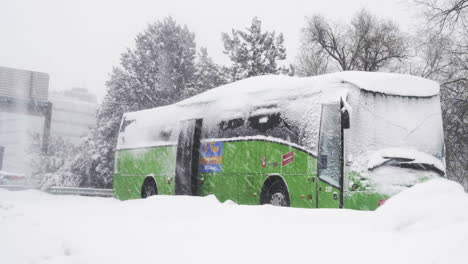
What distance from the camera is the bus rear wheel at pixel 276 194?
13.4 meters

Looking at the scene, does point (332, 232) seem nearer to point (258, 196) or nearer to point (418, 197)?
point (418, 197)

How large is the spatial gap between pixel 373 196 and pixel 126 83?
35576 millimetres

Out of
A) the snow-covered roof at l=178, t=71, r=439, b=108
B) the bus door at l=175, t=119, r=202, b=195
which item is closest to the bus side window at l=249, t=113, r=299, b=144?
the snow-covered roof at l=178, t=71, r=439, b=108

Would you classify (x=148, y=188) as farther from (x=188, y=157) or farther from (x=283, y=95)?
(x=283, y=95)

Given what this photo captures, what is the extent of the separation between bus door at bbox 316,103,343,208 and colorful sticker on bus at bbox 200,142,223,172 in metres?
4.13

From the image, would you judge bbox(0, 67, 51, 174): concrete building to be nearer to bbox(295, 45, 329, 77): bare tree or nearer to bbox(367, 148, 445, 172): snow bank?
bbox(295, 45, 329, 77): bare tree

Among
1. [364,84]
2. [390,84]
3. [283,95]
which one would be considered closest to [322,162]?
[364,84]

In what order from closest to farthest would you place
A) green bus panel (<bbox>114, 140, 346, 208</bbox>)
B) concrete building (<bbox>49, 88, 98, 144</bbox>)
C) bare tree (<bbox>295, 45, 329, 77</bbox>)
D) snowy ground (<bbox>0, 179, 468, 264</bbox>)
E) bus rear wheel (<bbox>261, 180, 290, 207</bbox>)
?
1. snowy ground (<bbox>0, 179, 468, 264</bbox>)
2. green bus panel (<bbox>114, 140, 346, 208</bbox>)
3. bus rear wheel (<bbox>261, 180, 290, 207</bbox>)
4. bare tree (<bbox>295, 45, 329, 77</bbox>)
5. concrete building (<bbox>49, 88, 98, 144</bbox>)

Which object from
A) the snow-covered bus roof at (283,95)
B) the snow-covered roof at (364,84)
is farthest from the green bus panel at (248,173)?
the snow-covered roof at (364,84)

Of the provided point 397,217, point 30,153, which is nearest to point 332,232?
point 397,217

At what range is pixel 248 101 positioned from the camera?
15406mm

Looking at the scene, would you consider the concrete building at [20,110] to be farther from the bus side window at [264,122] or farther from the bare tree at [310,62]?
the bus side window at [264,122]

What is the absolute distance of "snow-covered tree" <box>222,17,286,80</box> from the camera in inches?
1944

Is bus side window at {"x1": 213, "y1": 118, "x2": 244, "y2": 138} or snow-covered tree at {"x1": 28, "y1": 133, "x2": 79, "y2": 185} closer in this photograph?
bus side window at {"x1": 213, "y1": 118, "x2": 244, "y2": 138}
